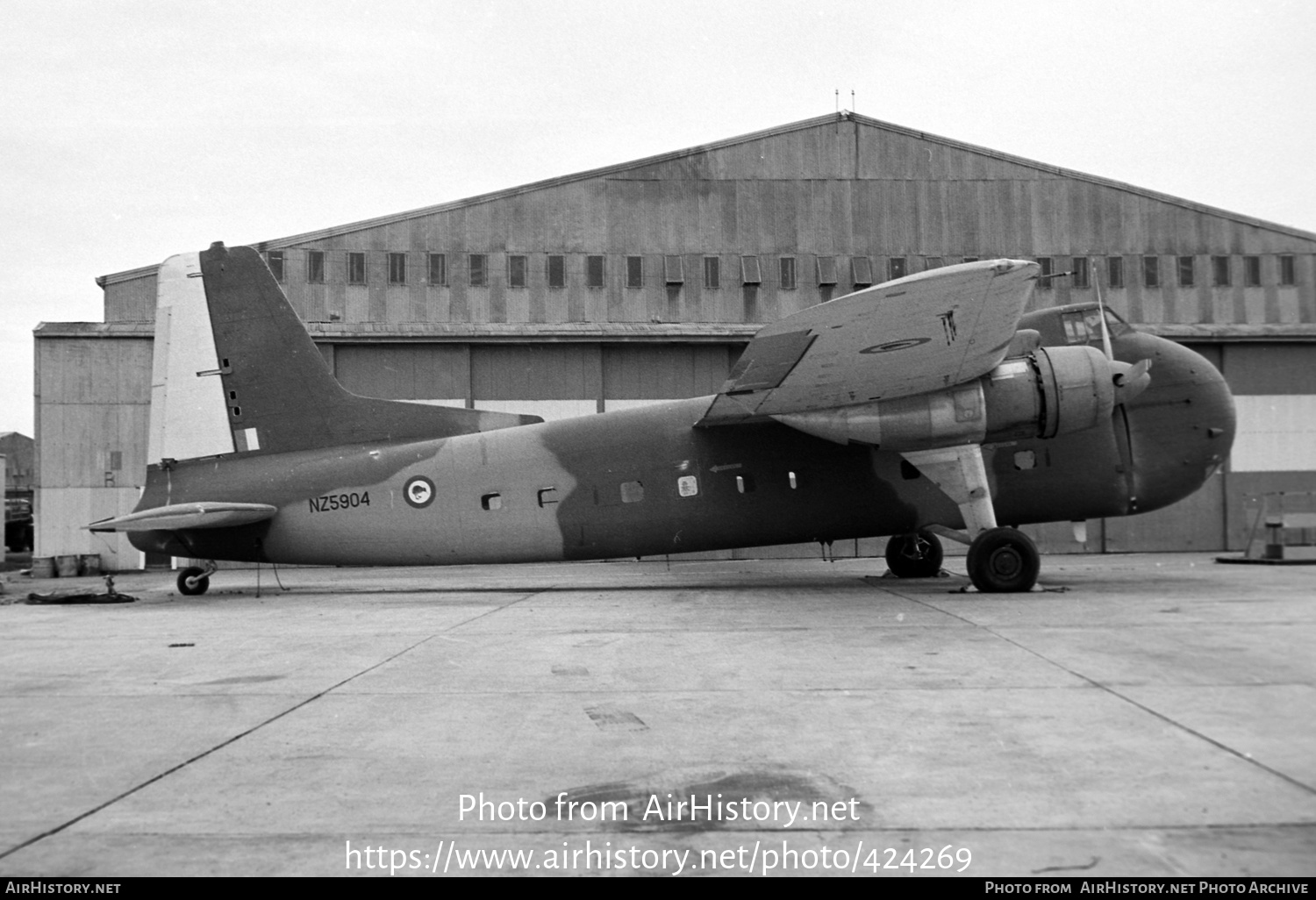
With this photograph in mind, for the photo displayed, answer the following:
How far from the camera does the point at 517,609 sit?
13695 millimetres

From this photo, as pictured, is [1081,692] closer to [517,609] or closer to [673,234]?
[517,609]

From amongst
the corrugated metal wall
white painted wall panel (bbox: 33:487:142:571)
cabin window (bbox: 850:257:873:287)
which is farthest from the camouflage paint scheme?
the corrugated metal wall

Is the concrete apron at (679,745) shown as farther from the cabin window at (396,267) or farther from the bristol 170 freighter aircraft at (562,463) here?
the cabin window at (396,267)

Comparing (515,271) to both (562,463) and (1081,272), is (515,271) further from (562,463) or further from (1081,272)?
(1081,272)

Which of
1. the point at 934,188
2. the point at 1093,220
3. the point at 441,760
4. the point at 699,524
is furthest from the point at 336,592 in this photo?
the point at 1093,220

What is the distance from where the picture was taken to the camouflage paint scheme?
1596 cm

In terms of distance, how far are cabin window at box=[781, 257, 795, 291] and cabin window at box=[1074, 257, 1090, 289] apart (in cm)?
801

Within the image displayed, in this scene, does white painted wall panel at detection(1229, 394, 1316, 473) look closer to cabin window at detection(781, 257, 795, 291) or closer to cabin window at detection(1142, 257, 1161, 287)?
cabin window at detection(1142, 257, 1161, 287)

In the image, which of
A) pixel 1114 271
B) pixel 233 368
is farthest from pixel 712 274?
pixel 233 368

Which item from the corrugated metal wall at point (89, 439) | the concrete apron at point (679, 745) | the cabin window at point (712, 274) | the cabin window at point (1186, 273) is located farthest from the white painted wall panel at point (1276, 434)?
the corrugated metal wall at point (89, 439)

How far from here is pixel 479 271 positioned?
2847cm

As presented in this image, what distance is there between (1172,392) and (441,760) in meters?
14.3

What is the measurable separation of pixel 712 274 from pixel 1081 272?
34.4 feet

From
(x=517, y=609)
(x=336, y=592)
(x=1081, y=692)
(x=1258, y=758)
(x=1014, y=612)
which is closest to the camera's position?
(x=1258, y=758)
